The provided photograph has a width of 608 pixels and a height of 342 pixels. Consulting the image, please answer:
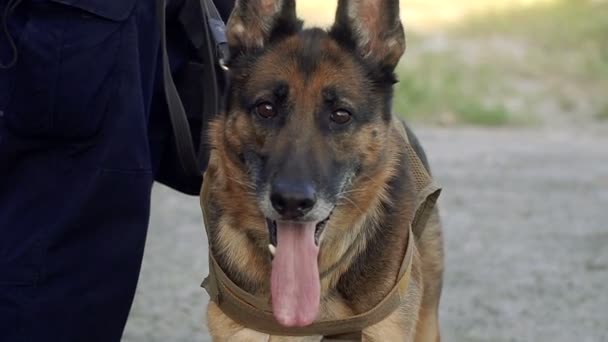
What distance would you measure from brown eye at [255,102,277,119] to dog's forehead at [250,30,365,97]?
0.26 feet

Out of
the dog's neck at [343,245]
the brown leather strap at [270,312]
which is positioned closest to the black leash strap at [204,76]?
the dog's neck at [343,245]

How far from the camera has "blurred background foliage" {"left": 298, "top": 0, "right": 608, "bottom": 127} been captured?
14727 mm

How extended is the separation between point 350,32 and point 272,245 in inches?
32.2

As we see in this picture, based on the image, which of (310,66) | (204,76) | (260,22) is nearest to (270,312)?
(310,66)

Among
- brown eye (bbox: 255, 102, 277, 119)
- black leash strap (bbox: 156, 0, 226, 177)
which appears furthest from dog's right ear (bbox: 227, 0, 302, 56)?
brown eye (bbox: 255, 102, 277, 119)

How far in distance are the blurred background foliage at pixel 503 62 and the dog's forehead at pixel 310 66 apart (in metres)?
9.36

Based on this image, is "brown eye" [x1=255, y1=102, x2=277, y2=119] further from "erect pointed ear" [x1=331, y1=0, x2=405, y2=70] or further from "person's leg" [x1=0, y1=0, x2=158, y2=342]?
"person's leg" [x1=0, y1=0, x2=158, y2=342]

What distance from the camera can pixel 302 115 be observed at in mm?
3729

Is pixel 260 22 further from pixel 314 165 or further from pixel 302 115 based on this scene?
pixel 314 165

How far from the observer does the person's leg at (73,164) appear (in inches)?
154

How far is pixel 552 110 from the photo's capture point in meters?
15.1

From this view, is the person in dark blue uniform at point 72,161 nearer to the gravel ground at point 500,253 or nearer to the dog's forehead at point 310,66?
the dog's forehead at point 310,66

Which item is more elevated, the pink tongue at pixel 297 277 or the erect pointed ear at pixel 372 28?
the erect pointed ear at pixel 372 28

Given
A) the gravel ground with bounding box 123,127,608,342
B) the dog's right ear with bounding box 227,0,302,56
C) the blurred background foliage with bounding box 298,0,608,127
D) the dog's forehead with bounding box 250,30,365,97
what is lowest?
the blurred background foliage with bounding box 298,0,608,127
